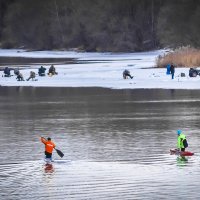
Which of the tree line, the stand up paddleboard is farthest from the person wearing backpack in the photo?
the tree line

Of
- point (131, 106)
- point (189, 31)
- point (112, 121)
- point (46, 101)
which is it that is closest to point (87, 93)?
point (46, 101)

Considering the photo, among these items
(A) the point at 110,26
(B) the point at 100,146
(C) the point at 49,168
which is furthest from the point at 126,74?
(A) the point at 110,26

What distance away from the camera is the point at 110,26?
12762cm

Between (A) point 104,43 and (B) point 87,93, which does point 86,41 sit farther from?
(B) point 87,93

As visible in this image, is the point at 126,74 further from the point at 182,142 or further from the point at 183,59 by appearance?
the point at 182,142

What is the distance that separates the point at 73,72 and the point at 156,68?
652 centimetres

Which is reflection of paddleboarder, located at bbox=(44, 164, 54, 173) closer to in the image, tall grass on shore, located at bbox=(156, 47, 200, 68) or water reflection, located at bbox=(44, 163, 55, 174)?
water reflection, located at bbox=(44, 163, 55, 174)

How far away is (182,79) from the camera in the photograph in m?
61.2

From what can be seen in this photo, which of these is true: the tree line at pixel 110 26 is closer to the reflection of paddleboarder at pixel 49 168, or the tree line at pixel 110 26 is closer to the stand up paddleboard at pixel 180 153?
the stand up paddleboard at pixel 180 153

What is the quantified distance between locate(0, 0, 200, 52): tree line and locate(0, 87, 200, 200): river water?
57.9 metres

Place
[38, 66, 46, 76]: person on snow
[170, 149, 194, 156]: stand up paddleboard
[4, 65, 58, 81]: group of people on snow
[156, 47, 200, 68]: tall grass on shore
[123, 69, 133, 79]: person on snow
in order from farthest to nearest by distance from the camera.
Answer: [156, 47, 200, 68]: tall grass on shore < [38, 66, 46, 76]: person on snow < [4, 65, 58, 81]: group of people on snow < [123, 69, 133, 79]: person on snow < [170, 149, 194, 156]: stand up paddleboard

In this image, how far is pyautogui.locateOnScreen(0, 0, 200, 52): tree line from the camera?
117500 millimetres

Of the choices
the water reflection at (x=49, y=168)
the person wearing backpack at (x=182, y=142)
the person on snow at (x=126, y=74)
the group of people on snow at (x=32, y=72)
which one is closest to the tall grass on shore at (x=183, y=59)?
the person on snow at (x=126, y=74)

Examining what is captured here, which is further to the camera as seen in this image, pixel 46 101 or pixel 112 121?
pixel 46 101
